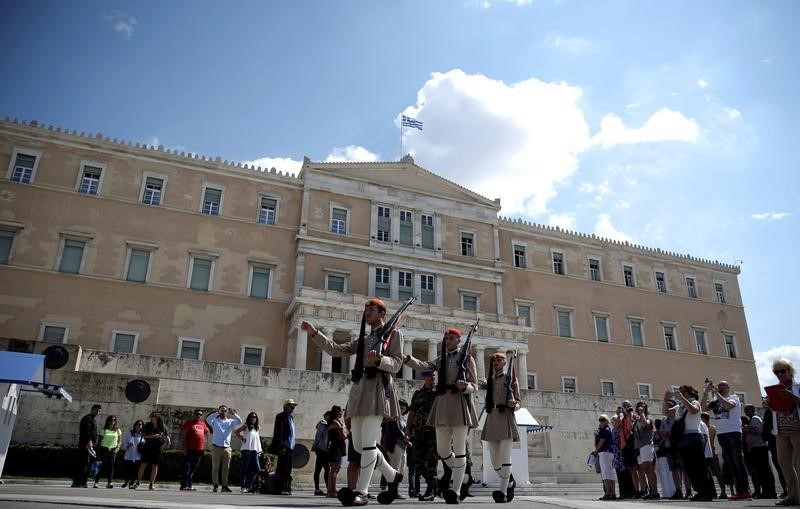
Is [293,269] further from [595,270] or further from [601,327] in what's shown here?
[595,270]

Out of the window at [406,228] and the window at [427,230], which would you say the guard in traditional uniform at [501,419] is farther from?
the window at [427,230]

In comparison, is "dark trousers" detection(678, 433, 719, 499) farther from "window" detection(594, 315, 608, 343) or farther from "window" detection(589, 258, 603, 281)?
"window" detection(589, 258, 603, 281)

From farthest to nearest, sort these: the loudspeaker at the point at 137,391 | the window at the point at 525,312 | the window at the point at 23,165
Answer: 1. the window at the point at 525,312
2. the window at the point at 23,165
3. the loudspeaker at the point at 137,391

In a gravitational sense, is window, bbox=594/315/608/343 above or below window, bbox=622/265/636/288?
below

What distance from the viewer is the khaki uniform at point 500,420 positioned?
7172 millimetres

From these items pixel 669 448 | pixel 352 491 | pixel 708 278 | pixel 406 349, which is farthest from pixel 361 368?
pixel 708 278

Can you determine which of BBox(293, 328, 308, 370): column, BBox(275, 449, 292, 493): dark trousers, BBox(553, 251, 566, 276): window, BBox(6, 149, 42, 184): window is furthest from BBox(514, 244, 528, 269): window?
BBox(275, 449, 292, 493): dark trousers

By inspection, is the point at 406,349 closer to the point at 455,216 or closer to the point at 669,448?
the point at 455,216

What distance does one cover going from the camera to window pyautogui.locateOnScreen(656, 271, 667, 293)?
40469 millimetres

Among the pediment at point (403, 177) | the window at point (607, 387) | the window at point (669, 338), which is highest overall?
the pediment at point (403, 177)

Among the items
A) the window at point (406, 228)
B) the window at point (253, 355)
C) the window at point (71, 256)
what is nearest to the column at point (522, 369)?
the window at point (406, 228)

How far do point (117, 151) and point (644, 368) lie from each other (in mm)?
32659

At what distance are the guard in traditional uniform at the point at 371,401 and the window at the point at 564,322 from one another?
3122 centimetres

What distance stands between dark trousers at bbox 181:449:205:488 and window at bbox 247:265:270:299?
1826cm
